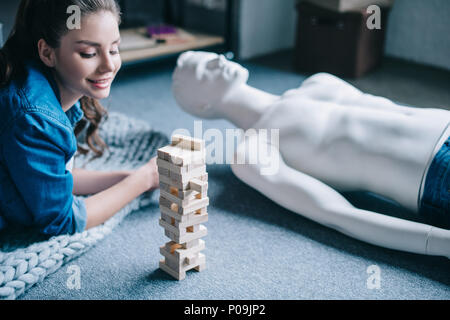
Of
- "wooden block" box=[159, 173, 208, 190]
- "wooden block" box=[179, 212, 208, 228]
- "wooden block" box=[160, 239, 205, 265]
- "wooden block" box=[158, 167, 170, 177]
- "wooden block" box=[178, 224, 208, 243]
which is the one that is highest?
"wooden block" box=[158, 167, 170, 177]

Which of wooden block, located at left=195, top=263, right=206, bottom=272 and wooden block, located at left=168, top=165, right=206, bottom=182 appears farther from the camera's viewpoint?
wooden block, located at left=195, top=263, right=206, bottom=272

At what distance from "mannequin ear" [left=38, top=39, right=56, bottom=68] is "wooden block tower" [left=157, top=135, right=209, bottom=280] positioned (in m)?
0.28

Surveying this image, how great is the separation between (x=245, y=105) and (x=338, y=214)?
44cm

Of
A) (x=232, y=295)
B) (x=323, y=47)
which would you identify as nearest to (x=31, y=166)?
(x=232, y=295)

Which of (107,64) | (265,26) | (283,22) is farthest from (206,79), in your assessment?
(283,22)

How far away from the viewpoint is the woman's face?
93 cm

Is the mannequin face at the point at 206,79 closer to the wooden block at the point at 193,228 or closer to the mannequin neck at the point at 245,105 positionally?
the mannequin neck at the point at 245,105

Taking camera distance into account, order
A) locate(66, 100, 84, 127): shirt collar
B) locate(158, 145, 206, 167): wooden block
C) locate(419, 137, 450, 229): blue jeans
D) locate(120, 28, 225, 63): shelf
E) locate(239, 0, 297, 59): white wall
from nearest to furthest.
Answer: locate(158, 145, 206, 167): wooden block → locate(419, 137, 450, 229): blue jeans → locate(66, 100, 84, 127): shirt collar → locate(120, 28, 225, 63): shelf → locate(239, 0, 297, 59): white wall

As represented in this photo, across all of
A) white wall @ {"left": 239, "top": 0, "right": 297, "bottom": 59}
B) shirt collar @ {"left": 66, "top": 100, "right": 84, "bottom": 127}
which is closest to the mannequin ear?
shirt collar @ {"left": 66, "top": 100, "right": 84, "bottom": 127}

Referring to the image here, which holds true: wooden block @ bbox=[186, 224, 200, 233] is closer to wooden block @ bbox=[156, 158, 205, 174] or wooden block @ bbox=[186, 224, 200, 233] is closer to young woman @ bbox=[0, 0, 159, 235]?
wooden block @ bbox=[156, 158, 205, 174]

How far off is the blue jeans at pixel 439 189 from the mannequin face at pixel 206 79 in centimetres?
59

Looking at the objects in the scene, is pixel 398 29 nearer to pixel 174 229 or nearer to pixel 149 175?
pixel 149 175

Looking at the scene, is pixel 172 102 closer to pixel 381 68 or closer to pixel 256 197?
pixel 256 197
